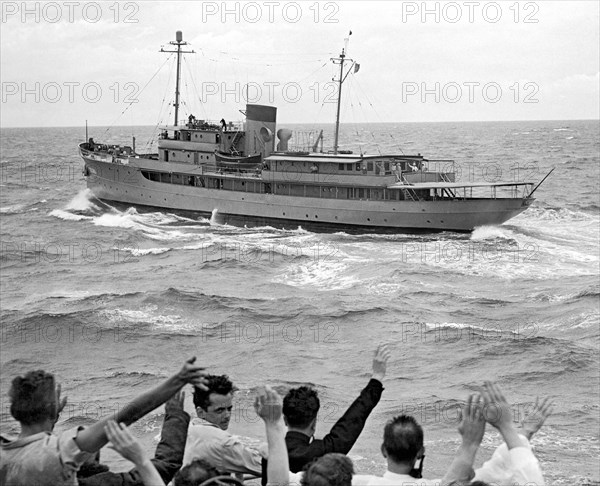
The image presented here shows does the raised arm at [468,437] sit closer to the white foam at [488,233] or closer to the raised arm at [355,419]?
the raised arm at [355,419]

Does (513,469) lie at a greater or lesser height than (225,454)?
greater

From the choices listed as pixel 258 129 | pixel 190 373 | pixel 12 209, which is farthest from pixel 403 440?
pixel 12 209

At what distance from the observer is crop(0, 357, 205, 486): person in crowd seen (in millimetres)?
4242

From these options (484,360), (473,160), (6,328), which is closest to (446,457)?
(484,360)

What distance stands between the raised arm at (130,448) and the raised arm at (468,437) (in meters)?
1.54

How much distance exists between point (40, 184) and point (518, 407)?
205 ft

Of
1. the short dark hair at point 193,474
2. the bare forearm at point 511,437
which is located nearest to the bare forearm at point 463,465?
the bare forearm at point 511,437

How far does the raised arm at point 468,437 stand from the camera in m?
4.27

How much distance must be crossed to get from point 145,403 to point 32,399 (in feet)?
2.47

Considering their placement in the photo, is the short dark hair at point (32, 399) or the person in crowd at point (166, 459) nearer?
the short dark hair at point (32, 399)

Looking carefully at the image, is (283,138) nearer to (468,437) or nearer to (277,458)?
(277,458)

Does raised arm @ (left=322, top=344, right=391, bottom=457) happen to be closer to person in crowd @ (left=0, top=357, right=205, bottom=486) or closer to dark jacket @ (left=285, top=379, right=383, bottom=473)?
dark jacket @ (left=285, top=379, right=383, bottom=473)

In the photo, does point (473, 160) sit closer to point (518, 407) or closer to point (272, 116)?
point (272, 116)

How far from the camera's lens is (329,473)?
4180 millimetres
